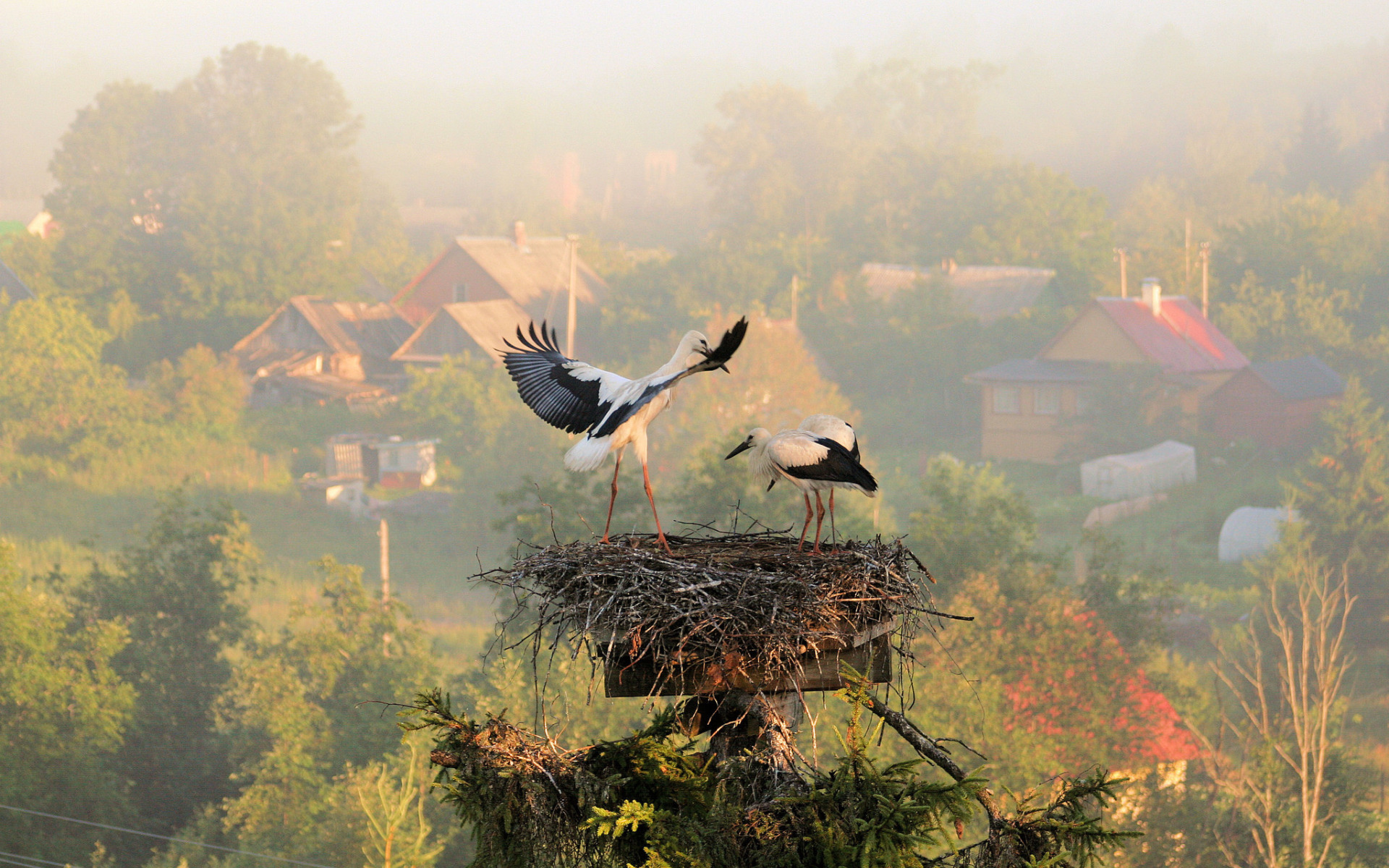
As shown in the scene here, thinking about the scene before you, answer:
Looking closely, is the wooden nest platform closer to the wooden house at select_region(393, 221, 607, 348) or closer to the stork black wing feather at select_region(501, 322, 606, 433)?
the stork black wing feather at select_region(501, 322, 606, 433)

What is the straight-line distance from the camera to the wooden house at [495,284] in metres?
67.5

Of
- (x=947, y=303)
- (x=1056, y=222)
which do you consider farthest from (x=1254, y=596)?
(x=1056, y=222)

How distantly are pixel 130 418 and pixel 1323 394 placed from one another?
52.6 meters

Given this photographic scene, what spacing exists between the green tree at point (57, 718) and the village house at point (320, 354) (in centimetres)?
2835

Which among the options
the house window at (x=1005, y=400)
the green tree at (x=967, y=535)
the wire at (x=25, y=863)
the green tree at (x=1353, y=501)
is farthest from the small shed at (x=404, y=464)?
the green tree at (x=1353, y=501)

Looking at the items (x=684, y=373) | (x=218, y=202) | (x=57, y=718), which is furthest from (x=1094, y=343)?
(x=218, y=202)

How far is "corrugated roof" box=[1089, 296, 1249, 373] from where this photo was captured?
166 ft

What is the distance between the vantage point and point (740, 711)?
409 cm

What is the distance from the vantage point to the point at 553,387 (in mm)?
6609

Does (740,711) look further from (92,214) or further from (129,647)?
(92,214)

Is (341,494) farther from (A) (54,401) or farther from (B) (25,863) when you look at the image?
(B) (25,863)

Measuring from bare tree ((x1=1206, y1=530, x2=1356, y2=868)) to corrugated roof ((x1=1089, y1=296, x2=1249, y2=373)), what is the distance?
15.9 m

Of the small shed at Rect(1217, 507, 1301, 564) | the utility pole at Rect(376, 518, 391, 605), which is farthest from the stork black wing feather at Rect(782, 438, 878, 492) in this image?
the small shed at Rect(1217, 507, 1301, 564)

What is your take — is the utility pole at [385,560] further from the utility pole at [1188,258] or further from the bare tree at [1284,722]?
the utility pole at [1188,258]
